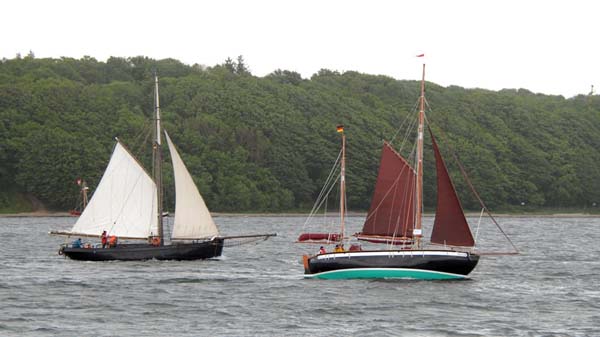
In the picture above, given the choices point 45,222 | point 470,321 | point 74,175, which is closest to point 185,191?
point 470,321

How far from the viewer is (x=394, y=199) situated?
67500 millimetres

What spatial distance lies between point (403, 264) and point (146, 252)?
24075 mm

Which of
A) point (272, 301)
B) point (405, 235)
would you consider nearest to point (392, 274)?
point (405, 235)

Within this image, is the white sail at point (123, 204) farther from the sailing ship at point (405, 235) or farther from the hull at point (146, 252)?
the sailing ship at point (405, 235)

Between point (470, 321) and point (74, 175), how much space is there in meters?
145

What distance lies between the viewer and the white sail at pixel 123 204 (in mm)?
81688

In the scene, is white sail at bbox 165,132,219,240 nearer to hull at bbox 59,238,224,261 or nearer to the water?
hull at bbox 59,238,224,261

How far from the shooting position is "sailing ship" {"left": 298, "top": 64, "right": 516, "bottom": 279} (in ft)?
211

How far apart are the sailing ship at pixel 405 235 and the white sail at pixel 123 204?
17033 mm

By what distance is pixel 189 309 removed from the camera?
56.2m

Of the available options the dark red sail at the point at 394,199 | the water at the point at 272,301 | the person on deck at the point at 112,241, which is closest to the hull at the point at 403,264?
the water at the point at 272,301

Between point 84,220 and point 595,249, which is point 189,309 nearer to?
point 84,220

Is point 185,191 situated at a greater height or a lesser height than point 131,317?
greater

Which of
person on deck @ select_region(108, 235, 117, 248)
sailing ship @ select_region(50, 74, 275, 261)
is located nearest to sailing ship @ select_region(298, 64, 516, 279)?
sailing ship @ select_region(50, 74, 275, 261)
